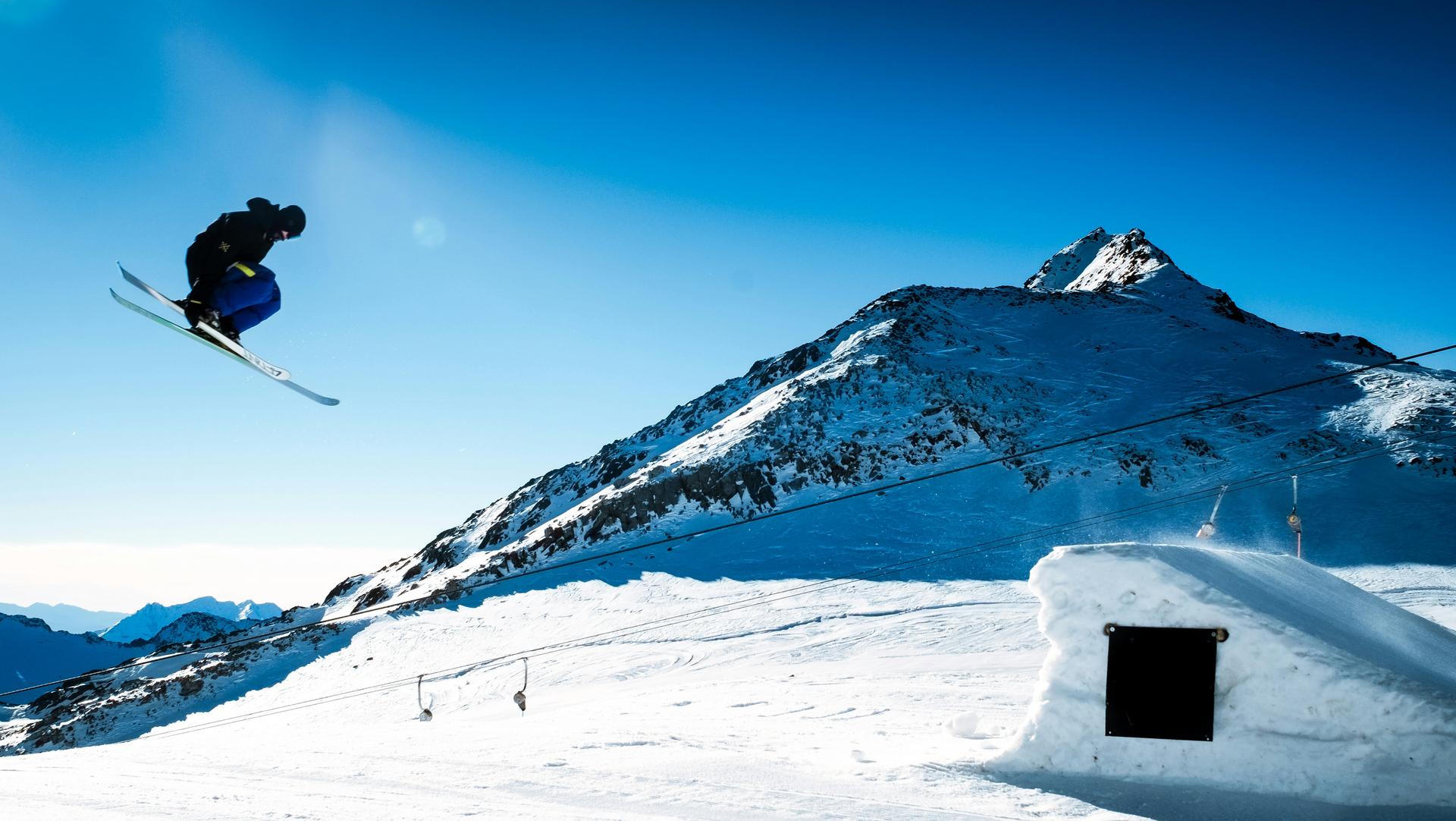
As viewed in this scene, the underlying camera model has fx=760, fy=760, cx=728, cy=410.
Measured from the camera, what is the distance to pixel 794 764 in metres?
7.29

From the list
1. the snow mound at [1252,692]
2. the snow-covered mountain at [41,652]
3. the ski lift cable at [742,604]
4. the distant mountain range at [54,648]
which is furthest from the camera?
the snow-covered mountain at [41,652]

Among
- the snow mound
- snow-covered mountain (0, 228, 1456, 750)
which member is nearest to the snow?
the snow mound

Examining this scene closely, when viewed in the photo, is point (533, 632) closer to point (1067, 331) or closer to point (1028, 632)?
point (1028, 632)

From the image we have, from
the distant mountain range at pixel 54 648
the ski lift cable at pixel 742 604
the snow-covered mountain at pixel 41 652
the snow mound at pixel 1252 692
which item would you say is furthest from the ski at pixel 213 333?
the snow-covered mountain at pixel 41 652

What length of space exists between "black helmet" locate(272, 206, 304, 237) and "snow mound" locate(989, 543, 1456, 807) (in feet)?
26.1

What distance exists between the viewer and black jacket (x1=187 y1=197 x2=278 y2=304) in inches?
295

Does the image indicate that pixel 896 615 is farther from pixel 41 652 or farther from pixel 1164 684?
pixel 41 652

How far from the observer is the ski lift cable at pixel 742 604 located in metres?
33.4

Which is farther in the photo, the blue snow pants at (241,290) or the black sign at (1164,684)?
the blue snow pants at (241,290)

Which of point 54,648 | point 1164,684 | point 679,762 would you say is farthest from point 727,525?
point 54,648

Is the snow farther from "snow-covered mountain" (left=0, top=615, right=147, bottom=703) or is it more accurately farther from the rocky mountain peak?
"snow-covered mountain" (left=0, top=615, right=147, bottom=703)

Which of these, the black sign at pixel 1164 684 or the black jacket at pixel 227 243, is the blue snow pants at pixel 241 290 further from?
the black sign at pixel 1164 684

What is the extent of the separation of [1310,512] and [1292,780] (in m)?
49.6

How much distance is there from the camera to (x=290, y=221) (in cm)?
759
